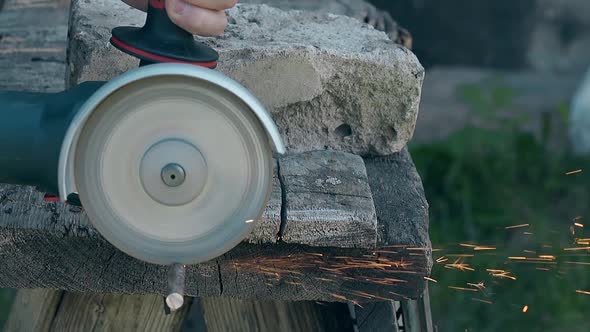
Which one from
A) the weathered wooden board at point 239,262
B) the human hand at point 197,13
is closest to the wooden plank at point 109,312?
the weathered wooden board at point 239,262

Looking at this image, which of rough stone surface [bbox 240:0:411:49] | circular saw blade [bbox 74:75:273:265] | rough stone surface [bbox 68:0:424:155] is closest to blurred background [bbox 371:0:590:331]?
rough stone surface [bbox 240:0:411:49]

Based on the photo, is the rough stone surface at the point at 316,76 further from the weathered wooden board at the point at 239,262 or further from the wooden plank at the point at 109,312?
the wooden plank at the point at 109,312

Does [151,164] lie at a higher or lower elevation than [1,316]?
higher

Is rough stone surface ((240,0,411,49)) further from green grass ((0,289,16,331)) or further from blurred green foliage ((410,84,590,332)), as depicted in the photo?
green grass ((0,289,16,331))

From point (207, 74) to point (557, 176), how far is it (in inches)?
110

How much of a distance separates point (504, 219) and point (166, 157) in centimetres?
243

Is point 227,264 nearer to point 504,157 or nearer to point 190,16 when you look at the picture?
point 190,16

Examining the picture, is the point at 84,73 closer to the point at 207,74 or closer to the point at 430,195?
the point at 207,74

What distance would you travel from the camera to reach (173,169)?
157 centimetres

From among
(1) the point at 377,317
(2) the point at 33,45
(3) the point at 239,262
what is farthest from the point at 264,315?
(2) the point at 33,45

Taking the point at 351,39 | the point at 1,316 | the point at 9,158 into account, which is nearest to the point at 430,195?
the point at 1,316

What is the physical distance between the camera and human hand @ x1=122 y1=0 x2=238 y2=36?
1.65 m

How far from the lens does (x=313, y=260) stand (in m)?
1.79

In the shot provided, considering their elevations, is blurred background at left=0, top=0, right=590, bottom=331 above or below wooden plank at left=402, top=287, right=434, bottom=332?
below
